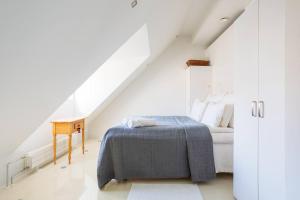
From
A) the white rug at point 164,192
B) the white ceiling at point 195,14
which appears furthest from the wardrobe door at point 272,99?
the white ceiling at point 195,14

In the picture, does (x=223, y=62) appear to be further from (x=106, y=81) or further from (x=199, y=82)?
(x=106, y=81)

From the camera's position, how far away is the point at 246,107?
164cm

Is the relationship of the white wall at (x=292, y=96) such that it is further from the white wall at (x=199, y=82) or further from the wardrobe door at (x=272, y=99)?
the white wall at (x=199, y=82)

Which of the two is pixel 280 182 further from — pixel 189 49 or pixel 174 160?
pixel 189 49

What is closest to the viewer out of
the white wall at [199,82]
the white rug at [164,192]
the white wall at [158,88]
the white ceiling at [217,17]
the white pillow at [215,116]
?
the white rug at [164,192]

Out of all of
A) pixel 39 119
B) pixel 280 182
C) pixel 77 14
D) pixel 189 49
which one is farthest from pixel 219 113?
pixel 189 49

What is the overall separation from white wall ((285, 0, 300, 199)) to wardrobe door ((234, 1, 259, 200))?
0.32 m

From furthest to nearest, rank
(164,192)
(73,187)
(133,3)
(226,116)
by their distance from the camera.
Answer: (226,116), (73,187), (164,192), (133,3)

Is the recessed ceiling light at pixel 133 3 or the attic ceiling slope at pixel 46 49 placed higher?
the recessed ceiling light at pixel 133 3

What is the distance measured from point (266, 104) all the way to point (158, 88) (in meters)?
3.64

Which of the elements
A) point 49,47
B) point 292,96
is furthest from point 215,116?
point 49,47

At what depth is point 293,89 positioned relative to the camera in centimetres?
116

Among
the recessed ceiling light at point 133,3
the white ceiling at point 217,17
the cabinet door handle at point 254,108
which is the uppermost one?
the white ceiling at point 217,17

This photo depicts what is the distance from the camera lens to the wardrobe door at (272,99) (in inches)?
47.7
